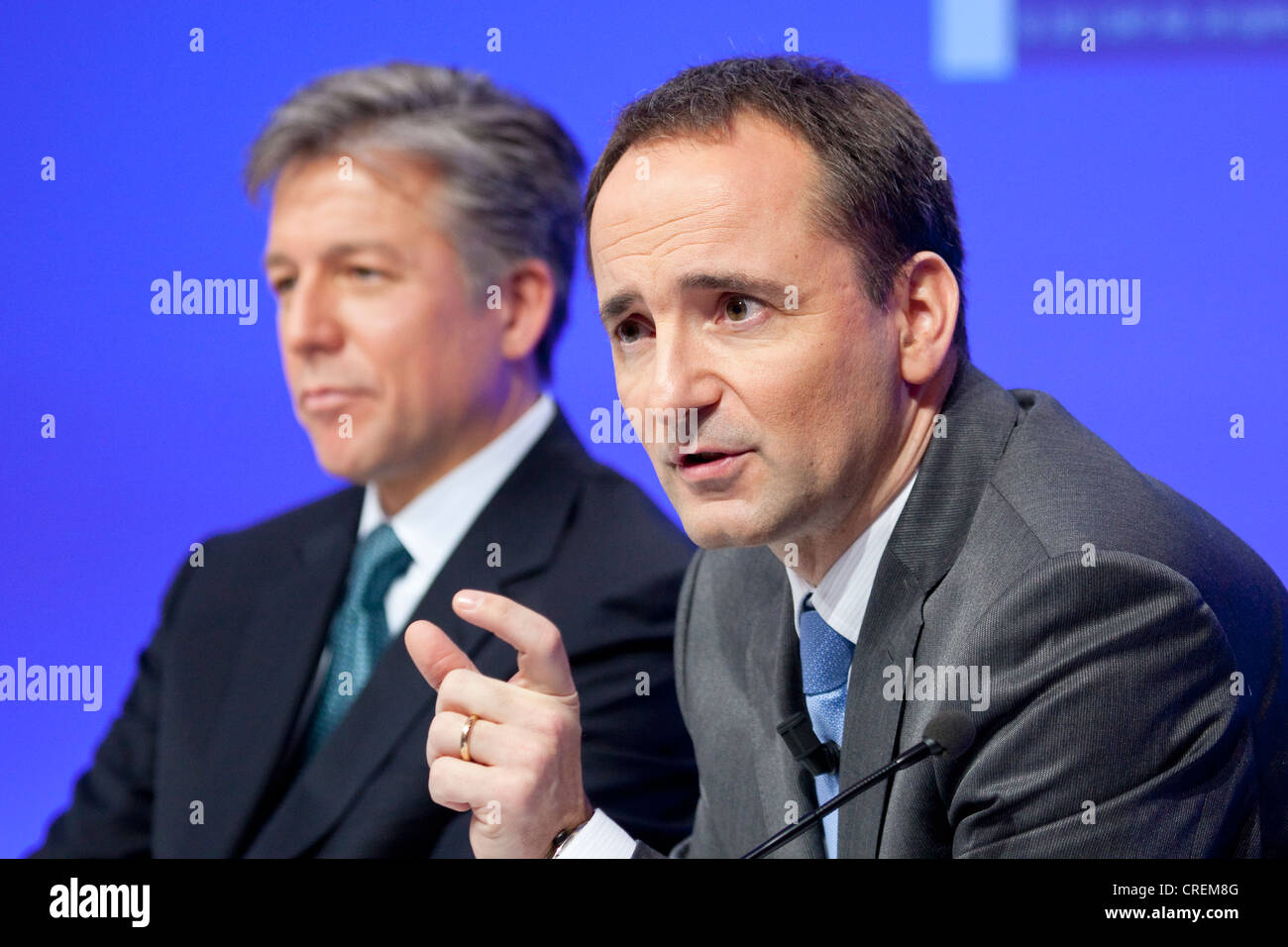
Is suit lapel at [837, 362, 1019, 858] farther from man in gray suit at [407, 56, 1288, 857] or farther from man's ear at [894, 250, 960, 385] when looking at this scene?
man's ear at [894, 250, 960, 385]

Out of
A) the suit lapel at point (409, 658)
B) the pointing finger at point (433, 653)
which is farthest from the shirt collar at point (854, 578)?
the suit lapel at point (409, 658)

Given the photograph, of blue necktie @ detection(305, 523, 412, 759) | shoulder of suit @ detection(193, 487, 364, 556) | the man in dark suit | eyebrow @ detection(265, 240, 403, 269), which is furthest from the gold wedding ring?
eyebrow @ detection(265, 240, 403, 269)

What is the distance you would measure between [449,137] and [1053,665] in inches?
68.8

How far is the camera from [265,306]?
2834 mm

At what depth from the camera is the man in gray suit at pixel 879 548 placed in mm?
1669

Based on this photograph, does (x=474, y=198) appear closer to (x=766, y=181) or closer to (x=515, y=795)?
(x=766, y=181)

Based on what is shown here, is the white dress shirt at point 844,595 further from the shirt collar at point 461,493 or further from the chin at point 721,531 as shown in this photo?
the shirt collar at point 461,493

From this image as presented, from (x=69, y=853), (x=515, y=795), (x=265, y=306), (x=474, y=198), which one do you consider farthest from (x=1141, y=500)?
(x=69, y=853)

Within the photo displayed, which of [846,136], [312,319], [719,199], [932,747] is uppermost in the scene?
[312,319]

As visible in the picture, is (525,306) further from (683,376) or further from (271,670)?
(683,376)

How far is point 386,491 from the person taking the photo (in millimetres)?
2879

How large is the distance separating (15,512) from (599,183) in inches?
60.6

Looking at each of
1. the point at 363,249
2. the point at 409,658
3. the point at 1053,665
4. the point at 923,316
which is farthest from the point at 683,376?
the point at 363,249

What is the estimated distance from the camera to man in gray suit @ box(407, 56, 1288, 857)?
1.67 meters
